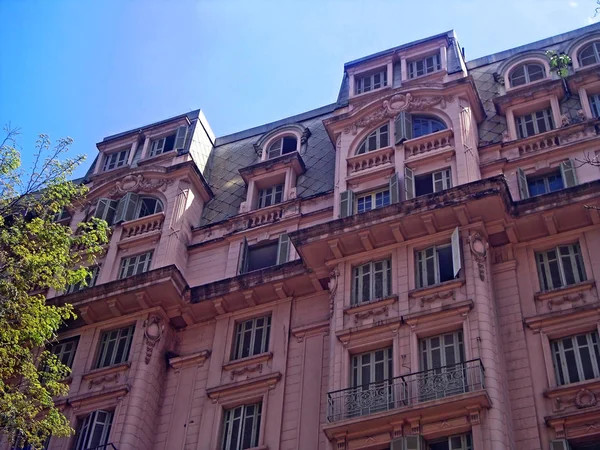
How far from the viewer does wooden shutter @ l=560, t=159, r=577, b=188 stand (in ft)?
84.1

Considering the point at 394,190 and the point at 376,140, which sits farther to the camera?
the point at 376,140

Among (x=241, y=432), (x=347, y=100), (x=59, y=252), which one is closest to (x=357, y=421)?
(x=241, y=432)

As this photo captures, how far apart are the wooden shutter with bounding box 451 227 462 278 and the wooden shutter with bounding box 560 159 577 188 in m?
4.07

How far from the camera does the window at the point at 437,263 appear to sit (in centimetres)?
2384

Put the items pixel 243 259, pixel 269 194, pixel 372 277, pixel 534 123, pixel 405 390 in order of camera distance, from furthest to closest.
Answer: pixel 269 194 → pixel 243 259 → pixel 534 123 → pixel 372 277 → pixel 405 390

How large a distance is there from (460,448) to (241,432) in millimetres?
6815

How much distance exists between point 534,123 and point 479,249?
22.8 ft

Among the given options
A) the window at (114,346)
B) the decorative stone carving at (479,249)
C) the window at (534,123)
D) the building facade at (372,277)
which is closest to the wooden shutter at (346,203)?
the building facade at (372,277)

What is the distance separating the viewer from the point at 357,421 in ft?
68.9

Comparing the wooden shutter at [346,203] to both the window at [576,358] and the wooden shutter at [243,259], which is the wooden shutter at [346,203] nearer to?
the wooden shutter at [243,259]

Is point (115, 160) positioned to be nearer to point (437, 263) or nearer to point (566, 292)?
point (437, 263)

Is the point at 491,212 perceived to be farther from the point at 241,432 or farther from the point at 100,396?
the point at 100,396

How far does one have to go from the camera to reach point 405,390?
2139 centimetres

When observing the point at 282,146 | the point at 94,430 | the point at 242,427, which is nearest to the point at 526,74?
the point at 282,146
